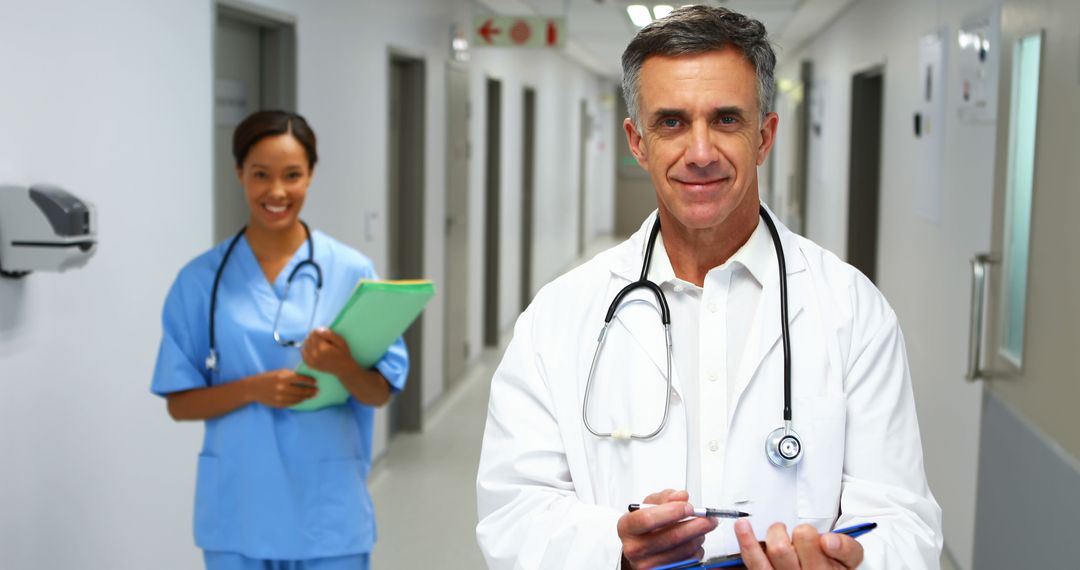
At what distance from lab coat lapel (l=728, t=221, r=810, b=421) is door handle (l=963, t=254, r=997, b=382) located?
1934 mm

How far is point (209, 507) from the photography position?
2.44 metres

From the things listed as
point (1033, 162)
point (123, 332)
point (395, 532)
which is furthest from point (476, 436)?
point (1033, 162)

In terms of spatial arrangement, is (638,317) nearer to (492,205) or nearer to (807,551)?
(807,551)

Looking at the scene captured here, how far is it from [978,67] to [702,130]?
2.74m

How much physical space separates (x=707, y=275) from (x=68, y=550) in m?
1.81

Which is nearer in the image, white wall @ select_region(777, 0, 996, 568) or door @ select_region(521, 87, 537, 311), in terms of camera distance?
white wall @ select_region(777, 0, 996, 568)

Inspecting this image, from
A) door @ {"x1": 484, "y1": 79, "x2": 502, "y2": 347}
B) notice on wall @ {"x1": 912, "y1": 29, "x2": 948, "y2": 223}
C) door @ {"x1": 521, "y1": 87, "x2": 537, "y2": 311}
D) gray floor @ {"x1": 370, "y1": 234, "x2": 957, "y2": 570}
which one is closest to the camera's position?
gray floor @ {"x1": 370, "y1": 234, "x2": 957, "y2": 570}

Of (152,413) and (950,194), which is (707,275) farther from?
(950,194)

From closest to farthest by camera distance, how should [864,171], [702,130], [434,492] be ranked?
[702,130]
[434,492]
[864,171]

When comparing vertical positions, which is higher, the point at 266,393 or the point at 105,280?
the point at 105,280

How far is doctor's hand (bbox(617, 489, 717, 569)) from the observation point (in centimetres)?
123

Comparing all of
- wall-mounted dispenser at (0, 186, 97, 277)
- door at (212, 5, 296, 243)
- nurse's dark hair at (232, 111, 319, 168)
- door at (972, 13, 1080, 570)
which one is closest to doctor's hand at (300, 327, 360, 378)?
nurse's dark hair at (232, 111, 319, 168)

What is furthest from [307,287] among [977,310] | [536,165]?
[536,165]

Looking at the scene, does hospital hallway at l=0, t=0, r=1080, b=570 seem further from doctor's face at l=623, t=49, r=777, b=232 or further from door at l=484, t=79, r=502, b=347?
door at l=484, t=79, r=502, b=347
